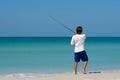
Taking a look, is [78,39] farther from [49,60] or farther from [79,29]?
[49,60]

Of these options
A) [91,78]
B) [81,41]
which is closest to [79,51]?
[81,41]

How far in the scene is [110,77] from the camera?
11.9 metres

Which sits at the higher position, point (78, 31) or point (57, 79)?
point (78, 31)

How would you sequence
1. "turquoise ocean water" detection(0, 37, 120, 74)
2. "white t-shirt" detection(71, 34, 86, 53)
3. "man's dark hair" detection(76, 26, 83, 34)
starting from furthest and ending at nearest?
"turquoise ocean water" detection(0, 37, 120, 74)
"white t-shirt" detection(71, 34, 86, 53)
"man's dark hair" detection(76, 26, 83, 34)

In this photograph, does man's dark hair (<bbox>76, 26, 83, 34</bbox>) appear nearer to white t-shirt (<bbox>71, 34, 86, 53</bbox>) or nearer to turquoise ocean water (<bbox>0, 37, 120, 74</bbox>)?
white t-shirt (<bbox>71, 34, 86, 53</bbox>)

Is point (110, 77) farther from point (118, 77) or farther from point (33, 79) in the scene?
point (33, 79)

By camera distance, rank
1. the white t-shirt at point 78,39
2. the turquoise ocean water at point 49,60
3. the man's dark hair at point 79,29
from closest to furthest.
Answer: the man's dark hair at point 79,29, the white t-shirt at point 78,39, the turquoise ocean water at point 49,60

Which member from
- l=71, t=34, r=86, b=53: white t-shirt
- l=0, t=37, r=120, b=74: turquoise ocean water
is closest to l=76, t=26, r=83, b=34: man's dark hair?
l=71, t=34, r=86, b=53: white t-shirt

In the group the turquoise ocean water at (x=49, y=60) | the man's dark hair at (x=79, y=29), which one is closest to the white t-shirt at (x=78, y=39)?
the man's dark hair at (x=79, y=29)

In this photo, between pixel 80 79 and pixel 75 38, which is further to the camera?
pixel 75 38

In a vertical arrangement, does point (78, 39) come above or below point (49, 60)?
above

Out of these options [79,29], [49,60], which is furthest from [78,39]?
[49,60]

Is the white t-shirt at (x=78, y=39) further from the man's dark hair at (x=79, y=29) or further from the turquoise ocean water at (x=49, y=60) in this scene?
the turquoise ocean water at (x=49, y=60)

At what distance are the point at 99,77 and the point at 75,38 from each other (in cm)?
127
